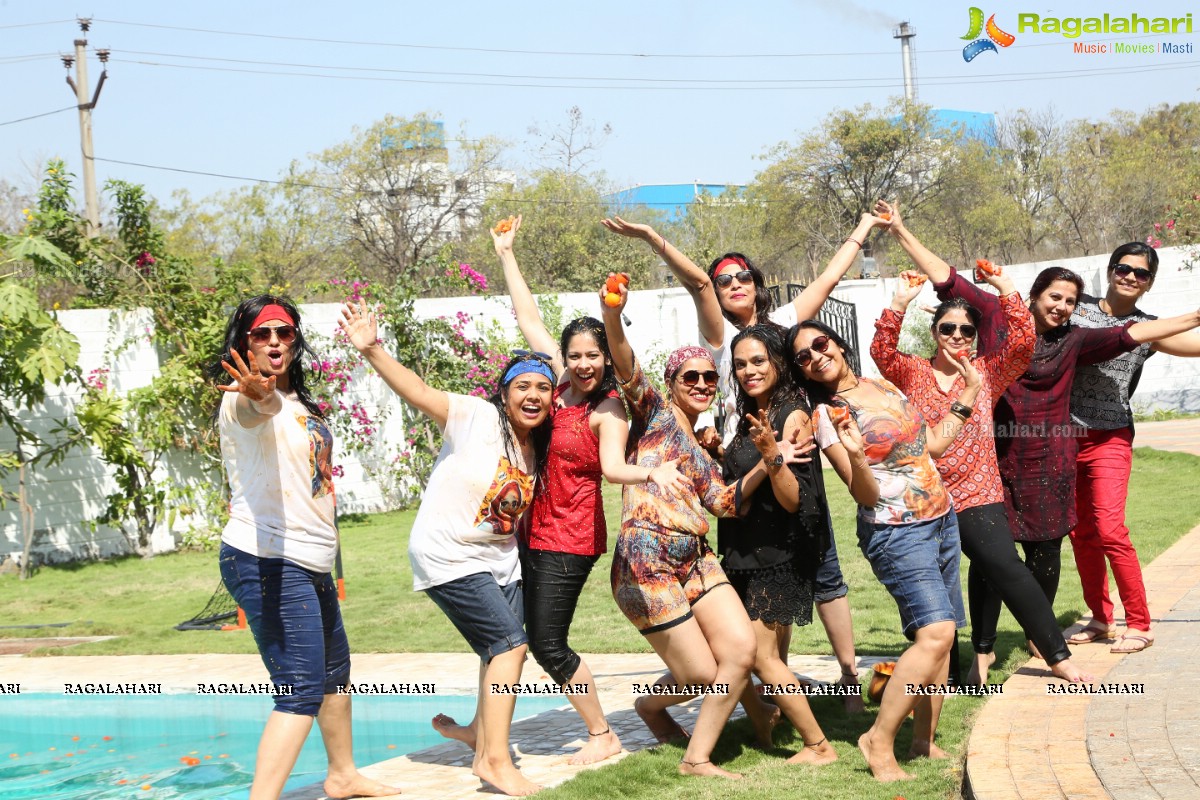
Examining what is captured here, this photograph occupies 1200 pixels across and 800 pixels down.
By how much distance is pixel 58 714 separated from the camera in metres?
7.24

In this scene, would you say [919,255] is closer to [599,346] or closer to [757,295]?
[757,295]

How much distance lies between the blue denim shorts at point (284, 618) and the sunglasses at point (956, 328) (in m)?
3.03

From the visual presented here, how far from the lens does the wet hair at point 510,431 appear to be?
464 centimetres

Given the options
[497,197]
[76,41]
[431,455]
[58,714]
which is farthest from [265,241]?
[58,714]

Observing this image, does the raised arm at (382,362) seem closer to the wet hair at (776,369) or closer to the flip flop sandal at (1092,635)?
the wet hair at (776,369)

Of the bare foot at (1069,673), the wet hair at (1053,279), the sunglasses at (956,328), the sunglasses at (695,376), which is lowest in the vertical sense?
the bare foot at (1069,673)

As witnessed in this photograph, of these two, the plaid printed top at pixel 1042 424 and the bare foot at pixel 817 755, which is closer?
the bare foot at pixel 817 755

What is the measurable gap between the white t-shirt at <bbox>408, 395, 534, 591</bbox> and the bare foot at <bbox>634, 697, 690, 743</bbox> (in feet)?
3.16

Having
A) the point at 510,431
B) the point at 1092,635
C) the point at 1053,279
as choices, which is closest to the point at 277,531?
the point at 510,431

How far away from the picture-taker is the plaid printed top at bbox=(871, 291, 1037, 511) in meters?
5.29

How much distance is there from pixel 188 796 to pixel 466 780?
4.92 ft

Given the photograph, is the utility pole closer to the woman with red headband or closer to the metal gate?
the metal gate

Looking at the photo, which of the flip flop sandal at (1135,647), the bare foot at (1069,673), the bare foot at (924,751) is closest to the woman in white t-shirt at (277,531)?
the bare foot at (924,751)

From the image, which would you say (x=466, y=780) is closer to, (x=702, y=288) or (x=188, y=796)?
(x=188, y=796)
